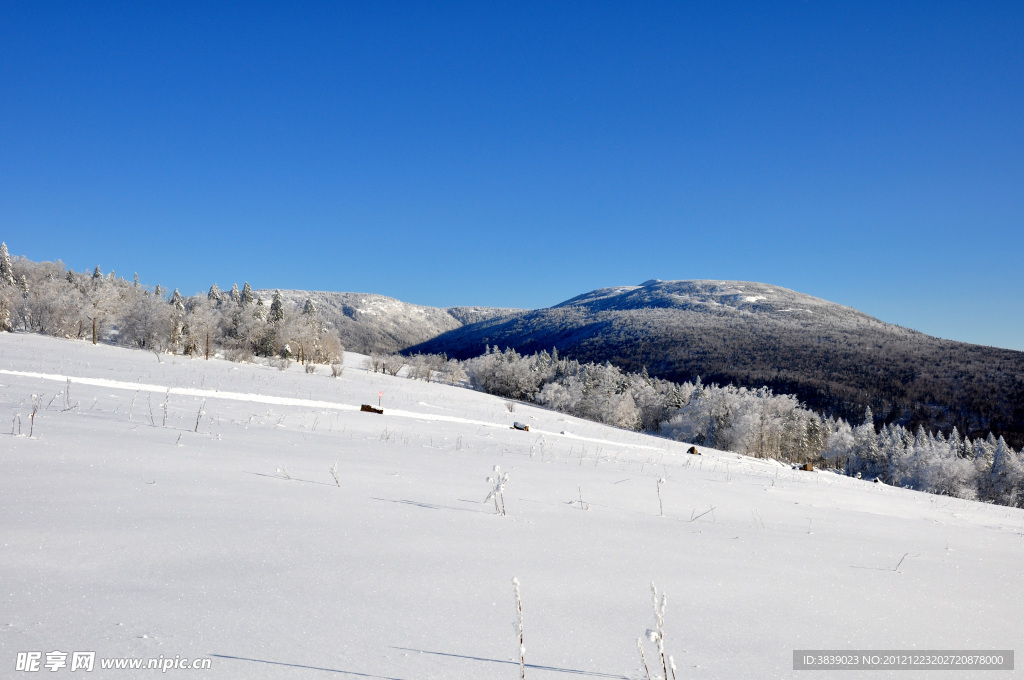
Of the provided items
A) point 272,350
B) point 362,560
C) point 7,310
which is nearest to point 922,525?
point 362,560

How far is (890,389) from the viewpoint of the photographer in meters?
128

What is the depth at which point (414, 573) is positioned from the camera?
240cm

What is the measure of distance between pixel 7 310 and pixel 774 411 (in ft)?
282

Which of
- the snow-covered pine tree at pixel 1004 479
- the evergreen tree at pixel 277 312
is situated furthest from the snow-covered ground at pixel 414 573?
the snow-covered pine tree at pixel 1004 479

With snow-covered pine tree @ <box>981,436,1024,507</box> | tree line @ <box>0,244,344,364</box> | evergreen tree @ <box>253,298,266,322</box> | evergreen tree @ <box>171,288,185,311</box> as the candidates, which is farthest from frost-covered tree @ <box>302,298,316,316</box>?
snow-covered pine tree @ <box>981,436,1024,507</box>

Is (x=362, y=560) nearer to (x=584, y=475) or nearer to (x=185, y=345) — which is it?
(x=584, y=475)

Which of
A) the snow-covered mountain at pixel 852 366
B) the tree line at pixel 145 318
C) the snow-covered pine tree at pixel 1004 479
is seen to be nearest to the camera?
the tree line at pixel 145 318

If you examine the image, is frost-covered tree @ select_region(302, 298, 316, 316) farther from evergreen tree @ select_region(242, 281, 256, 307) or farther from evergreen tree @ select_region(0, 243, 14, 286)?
evergreen tree @ select_region(0, 243, 14, 286)

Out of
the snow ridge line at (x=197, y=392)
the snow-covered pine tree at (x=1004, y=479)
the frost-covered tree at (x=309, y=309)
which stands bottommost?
Result: the snow-covered pine tree at (x=1004, y=479)

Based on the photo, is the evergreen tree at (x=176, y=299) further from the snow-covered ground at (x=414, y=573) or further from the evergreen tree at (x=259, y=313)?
the snow-covered ground at (x=414, y=573)

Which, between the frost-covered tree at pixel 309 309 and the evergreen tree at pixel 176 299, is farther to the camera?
the frost-covered tree at pixel 309 309

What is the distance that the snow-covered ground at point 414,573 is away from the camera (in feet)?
5.58

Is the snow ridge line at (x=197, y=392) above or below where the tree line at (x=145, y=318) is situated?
below

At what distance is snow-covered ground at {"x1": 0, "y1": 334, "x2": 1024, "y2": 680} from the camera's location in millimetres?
1700
